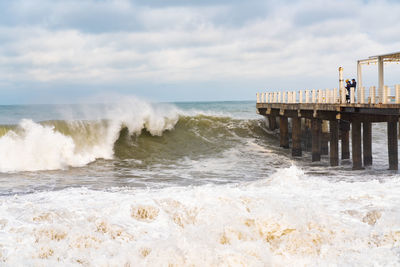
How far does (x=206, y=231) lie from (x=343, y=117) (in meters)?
11.7

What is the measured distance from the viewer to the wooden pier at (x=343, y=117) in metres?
14.0

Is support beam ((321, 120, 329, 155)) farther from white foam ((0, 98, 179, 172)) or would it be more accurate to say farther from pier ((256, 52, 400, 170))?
white foam ((0, 98, 179, 172))

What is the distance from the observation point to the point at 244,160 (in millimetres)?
19406

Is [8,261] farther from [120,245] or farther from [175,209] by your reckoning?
[175,209]

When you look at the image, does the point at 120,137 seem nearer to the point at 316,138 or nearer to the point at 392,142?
the point at 316,138

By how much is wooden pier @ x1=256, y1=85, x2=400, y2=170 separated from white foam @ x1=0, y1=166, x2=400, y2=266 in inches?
247

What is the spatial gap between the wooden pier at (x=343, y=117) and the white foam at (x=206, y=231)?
627 cm

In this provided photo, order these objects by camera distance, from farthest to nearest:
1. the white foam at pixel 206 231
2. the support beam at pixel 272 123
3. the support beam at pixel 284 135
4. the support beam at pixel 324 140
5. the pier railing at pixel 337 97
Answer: the support beam at pixel 272 123
the support beam at pixel 284 135
the support beam at pixel 324 140
the pier railing at pixel 337 97
the white foam at pixel 206 231

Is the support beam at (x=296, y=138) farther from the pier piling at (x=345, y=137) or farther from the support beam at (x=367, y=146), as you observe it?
the support beam at (x=367, y=146)

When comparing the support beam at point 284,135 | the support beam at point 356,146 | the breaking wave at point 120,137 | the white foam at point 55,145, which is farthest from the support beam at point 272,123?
the support beam at point 356,146

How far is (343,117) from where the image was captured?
1650 cm

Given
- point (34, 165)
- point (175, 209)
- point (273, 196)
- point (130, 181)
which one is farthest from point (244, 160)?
point (175, 209)

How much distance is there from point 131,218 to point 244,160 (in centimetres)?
1292

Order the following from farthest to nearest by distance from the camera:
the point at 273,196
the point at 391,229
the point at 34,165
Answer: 1. the point at 34,165
2. the point at 273,196
3. the point at 391,229
